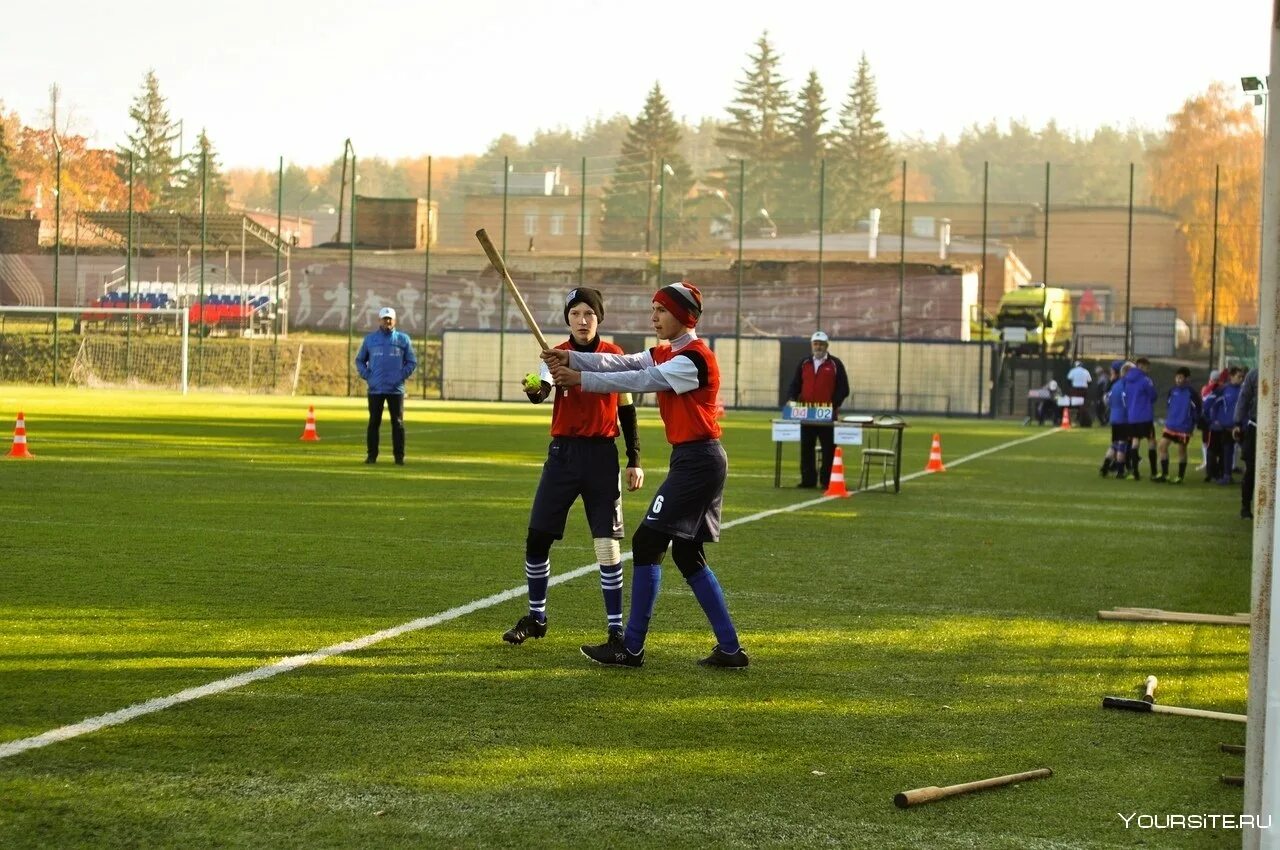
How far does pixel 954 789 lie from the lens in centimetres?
613

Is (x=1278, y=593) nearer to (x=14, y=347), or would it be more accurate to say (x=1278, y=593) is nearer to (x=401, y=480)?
(x=401, y=480)

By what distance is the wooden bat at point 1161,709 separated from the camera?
7.64 meters

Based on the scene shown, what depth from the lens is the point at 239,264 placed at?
68.4 meters

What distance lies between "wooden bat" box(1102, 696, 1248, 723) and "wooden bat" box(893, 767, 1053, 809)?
1438mm

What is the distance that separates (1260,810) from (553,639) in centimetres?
500

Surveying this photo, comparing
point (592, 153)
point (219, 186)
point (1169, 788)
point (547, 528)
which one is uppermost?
point (592, 153)

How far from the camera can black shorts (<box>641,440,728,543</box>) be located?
8.44 metres

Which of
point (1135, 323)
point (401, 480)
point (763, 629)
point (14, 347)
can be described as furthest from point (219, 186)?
point (763, 629)

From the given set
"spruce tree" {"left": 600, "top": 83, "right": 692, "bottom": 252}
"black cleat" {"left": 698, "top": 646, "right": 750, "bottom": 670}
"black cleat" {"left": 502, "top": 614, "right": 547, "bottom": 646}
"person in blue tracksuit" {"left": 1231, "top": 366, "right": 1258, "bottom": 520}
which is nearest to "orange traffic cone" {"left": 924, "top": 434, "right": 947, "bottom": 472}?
"person in blue tracksuit" {"left": 1231, "top": 366, "right": 1258, "bottom": 520}

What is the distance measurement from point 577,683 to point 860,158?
395 feet

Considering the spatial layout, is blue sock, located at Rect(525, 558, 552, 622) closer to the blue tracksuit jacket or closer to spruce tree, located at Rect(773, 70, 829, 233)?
the blue tracksuit jacket

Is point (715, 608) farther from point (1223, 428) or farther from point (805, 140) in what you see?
point (805, 140)

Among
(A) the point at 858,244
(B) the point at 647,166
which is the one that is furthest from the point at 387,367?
(B) the point at 647,166

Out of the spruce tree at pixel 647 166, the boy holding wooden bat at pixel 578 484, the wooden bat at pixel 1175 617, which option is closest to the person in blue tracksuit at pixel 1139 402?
the wooden bat at pixel 1175 617
